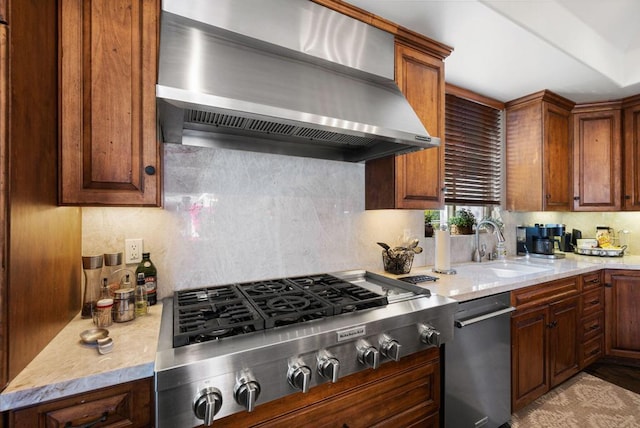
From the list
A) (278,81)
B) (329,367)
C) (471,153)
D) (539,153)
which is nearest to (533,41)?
(471,153)

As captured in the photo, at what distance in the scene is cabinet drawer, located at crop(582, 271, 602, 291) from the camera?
234 centimetres

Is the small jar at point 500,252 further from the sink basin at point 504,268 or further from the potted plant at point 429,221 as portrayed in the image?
the potted plant at point 429,221

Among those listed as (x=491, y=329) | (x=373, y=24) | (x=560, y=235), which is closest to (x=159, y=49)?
(x=373, y=24)

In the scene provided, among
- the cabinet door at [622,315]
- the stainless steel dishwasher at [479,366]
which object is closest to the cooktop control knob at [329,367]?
the stainless steel dishwasher at [479,366]

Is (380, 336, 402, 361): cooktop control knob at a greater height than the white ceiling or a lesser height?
lesser

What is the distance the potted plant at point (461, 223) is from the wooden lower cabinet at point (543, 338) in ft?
2.36

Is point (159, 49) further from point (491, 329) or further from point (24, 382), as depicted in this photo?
point (491, 329)

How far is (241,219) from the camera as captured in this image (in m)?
1.59

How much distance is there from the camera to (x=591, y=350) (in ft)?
8.00

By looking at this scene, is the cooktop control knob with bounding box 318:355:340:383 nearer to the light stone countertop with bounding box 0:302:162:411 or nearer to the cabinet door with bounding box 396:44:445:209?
the light stone countertop with bounding box 0:302:162:411

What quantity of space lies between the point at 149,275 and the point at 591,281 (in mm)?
3306

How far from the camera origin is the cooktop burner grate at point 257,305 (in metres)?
0.98

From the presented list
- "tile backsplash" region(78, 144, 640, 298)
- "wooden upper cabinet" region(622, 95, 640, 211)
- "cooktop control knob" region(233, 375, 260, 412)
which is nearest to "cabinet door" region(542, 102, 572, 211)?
"wooden upper cabinet" region(622, 95, 640, 211)

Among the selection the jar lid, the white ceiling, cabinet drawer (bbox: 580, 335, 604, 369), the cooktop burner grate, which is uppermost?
the white ceiling
